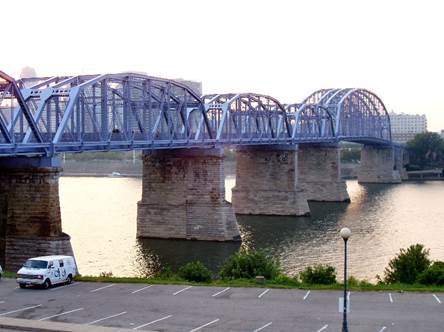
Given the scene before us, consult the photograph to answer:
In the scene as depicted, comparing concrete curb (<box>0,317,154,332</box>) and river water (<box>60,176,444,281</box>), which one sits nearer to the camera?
concrete curb (<box>0,317,154,332</box>)

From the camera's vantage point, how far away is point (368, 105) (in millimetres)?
147875

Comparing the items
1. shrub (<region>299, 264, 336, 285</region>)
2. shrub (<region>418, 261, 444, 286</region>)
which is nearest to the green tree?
shrub (<region>418, 261, 444, 286</region>)

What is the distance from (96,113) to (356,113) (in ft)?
287

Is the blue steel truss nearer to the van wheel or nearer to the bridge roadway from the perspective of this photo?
the bridge roadway

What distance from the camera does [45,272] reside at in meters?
28.6

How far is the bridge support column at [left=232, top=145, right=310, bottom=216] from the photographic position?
80062 mm

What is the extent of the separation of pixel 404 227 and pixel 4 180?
4011cm

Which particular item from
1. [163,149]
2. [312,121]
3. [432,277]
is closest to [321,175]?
[312,121]

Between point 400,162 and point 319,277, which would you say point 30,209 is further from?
point 400,162

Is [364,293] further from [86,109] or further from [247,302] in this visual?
[86,109]

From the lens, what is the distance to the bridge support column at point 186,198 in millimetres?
59594

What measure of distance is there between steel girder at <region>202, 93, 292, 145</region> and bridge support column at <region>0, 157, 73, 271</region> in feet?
88.1

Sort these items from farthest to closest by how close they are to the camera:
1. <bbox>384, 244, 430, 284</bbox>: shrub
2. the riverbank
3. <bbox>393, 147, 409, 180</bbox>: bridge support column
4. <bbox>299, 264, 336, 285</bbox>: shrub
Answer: <bbox>393, 147, 409, 180</bbox>: bridge support column
<bbox>384, 244, 430, 284</bbox>: shrub
<bbox>299, 264, 336, 285</bbox>: shrub
the riverbank

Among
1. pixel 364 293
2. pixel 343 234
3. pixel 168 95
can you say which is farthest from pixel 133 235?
pixel 343 234
